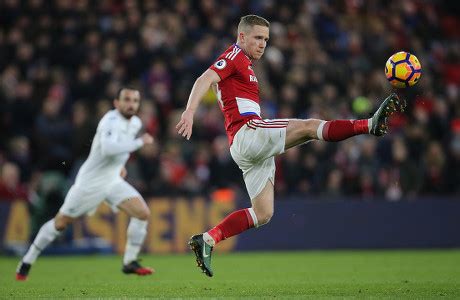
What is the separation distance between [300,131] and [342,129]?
43 cm

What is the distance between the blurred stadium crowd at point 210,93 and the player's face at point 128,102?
454cm

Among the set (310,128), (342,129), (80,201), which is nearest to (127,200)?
(80,201)

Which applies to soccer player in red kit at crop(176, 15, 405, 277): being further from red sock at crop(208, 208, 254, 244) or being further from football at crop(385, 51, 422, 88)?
football at crop(385, 51, 422, 88)

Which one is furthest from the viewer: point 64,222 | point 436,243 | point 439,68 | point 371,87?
point 439,68

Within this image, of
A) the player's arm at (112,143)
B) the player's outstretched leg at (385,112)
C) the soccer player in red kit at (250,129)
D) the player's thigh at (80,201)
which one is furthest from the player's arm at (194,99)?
the player's thigh at (80,201)

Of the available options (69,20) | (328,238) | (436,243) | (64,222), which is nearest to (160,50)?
(69,20)

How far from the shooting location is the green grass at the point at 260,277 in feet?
28.2

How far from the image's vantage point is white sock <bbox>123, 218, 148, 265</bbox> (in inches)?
451

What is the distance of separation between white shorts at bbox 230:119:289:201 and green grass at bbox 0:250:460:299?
114 cm

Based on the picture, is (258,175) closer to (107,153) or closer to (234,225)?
(234,225)

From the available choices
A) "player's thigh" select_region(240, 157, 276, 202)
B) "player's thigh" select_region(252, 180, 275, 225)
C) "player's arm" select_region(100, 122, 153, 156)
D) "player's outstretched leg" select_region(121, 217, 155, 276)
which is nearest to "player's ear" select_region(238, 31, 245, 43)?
"player's thigh" select_region(240, 157, 276, 202)

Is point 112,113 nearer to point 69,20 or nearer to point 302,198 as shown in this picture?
point 302,198

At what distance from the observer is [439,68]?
67.3ft

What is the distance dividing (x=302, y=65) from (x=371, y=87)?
5.09 ft
